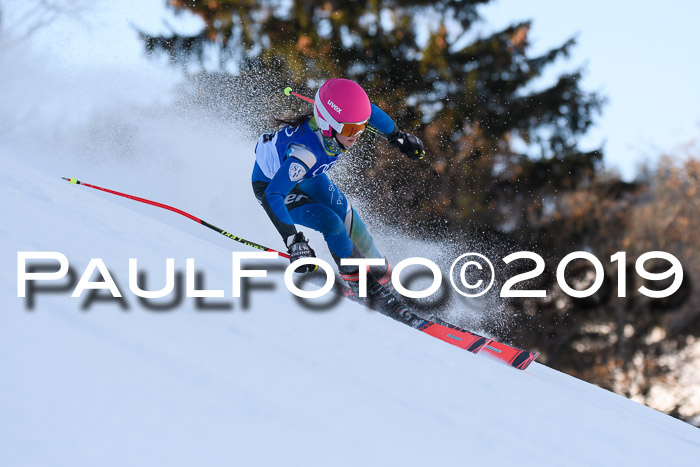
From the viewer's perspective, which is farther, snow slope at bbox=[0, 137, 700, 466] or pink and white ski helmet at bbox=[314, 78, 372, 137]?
pink and white ski helmet at bbox=[314, 78, 372, 137]

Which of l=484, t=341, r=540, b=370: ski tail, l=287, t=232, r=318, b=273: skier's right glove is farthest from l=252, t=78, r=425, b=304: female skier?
l=484, t=341, r=540, b=370: ski tail

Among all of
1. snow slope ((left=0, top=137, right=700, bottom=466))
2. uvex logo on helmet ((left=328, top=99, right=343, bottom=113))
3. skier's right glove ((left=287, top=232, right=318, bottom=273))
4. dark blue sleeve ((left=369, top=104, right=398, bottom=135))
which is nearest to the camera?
snow slope ((left=0, top=137, right=700, bottom=466))

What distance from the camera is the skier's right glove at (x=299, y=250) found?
3.51m

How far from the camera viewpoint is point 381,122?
14.0 feet

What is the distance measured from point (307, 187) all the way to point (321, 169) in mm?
292

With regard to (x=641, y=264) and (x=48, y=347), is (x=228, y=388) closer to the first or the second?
(x=48, y=347)

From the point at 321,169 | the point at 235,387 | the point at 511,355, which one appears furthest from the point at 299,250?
the point at 235,387

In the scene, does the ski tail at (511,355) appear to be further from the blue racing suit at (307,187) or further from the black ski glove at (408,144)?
the black ski glove at (408,144)

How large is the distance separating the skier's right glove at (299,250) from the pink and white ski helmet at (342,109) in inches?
27.3

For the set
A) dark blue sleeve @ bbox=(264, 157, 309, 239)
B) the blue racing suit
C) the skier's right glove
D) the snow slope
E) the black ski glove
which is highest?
the black ski glove

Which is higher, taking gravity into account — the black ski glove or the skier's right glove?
the black ski glove

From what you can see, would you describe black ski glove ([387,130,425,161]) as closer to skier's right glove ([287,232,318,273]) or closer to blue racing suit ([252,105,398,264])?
blue racing suit ([252,105,398,264])

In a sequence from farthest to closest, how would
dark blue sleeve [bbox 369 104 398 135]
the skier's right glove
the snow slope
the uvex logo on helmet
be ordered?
dark blue sleeve [bbox 369 104 398 135], the uvex logo on helmet, the skier's right glove, the snow slope

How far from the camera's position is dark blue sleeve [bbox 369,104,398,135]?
4254 mm
